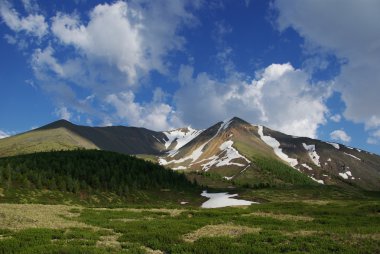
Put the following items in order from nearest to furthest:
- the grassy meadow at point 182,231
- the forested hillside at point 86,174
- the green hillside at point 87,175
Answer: the grassy meadow at point 182,231
the green hillside at point 87,175
the forested hillside at point 86,174

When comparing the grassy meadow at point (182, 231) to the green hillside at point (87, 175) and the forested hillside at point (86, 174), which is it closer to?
the green hillside at point (87, 175)

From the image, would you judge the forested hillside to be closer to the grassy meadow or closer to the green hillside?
the green hillside

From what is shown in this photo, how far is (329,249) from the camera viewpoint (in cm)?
2483

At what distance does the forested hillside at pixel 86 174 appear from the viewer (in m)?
125

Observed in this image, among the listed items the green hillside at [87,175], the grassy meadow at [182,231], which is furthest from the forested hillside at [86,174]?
the grassy meadow at [182,231]

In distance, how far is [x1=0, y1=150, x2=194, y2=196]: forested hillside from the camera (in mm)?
125250

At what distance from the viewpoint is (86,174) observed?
15075cm

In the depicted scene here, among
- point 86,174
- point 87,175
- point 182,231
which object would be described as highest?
point 86,174

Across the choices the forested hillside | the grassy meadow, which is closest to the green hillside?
the forested hillside

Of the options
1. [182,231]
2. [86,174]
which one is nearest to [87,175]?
[86,174]

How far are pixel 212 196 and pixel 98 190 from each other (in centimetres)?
4571

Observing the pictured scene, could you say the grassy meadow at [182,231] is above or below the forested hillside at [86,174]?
below

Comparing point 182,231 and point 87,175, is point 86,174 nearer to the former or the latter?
point 87,175

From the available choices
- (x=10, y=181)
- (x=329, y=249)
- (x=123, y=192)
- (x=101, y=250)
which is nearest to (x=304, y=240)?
(x=329, y=249)
